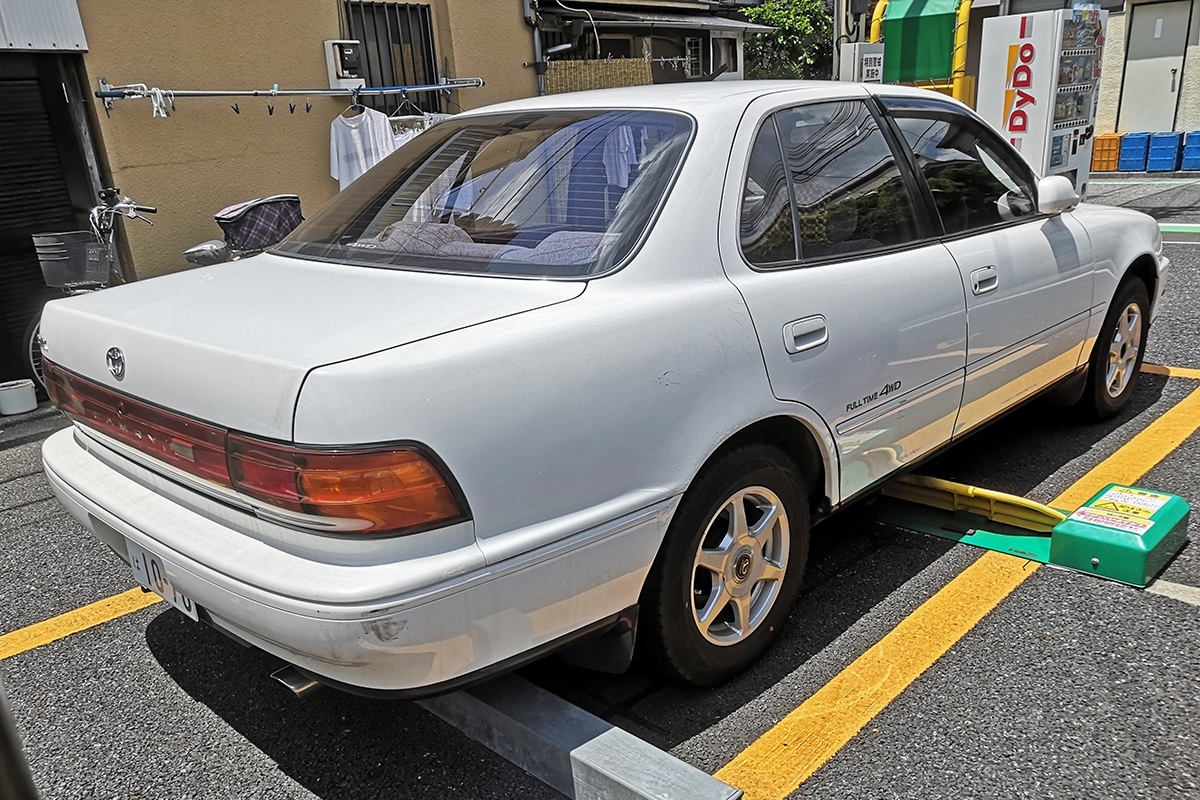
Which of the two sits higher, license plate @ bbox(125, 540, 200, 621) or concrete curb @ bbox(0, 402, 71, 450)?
license plate @ bbox(125, 540, 200, 621)

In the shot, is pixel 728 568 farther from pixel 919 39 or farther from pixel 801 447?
pixel 919 39

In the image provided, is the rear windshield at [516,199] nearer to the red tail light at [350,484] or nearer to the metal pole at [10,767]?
the red tail light at [350,484]

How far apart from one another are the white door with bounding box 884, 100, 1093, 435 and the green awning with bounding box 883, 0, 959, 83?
783cm

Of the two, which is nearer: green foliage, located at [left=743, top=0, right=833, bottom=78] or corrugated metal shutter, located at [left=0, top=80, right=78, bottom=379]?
corrugated metal shutter, located at [left=0, top=80, right=78, bottom=379]

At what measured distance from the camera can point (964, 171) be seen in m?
3.49

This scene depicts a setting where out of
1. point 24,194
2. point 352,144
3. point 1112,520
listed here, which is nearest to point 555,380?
point 1112,520

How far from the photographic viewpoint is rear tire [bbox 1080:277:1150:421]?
422 centimetres

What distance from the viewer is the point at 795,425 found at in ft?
8.75

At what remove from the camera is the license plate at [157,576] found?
2.23 metres

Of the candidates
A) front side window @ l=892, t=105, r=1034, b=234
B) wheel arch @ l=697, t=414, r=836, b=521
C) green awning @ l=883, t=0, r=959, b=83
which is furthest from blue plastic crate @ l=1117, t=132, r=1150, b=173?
wheel arch @ l=697, t=414, r=836, b=521

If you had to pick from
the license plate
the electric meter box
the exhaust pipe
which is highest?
the electric meter box

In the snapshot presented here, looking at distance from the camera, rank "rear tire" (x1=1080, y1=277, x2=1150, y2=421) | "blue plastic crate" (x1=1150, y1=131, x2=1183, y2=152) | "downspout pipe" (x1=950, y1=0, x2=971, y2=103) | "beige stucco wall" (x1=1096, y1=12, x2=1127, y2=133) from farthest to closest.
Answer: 1. "beige stucco wall" (x1=1096, y1=12, x2=1127, y2=133)
2. "blue plastic crate" (x1=1150, y1=131, x2=1183, y2=152)
3. "downspout pipe" (x1=950, y1=0, x2=971, y2=103)
4. "rear tire" (x1=1080, y1=277, x2=1150, y2=421)

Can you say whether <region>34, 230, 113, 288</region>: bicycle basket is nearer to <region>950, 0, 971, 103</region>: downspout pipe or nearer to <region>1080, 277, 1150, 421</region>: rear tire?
<region>1080, 277, 1150, 421</region>: rear tire

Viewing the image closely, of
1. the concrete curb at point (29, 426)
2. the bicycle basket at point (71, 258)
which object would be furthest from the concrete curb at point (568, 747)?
the bicycle basket at point (71, 258)
